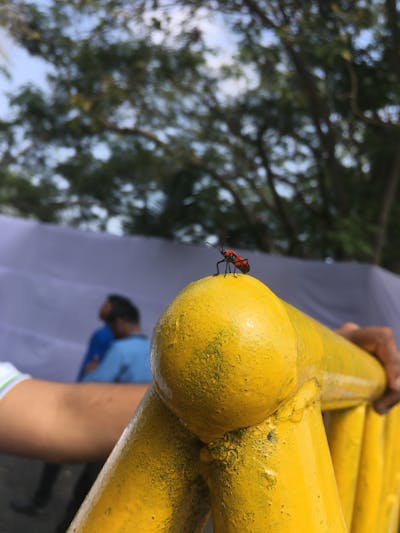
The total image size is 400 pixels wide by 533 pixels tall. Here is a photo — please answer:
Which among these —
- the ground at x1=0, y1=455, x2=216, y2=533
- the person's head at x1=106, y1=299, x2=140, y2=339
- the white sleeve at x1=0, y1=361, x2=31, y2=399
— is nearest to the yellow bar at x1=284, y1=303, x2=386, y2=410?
the white sleeve at x1=0, y1=361, x2=31, y2=399

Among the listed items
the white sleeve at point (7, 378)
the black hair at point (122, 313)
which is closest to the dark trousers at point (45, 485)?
the black hair at point (122, 313)

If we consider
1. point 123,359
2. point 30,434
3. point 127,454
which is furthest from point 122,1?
point 127,454

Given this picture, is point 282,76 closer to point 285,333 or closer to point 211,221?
point 211,221

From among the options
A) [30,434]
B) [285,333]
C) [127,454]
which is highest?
[285,333]

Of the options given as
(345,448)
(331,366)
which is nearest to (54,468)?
(345,448)

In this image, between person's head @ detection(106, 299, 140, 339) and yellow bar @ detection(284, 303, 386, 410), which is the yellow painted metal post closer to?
yellow bar @ detection(284, 303, 386, 410)

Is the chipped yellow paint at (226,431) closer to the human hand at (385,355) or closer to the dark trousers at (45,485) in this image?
the human hand at (385,355)
